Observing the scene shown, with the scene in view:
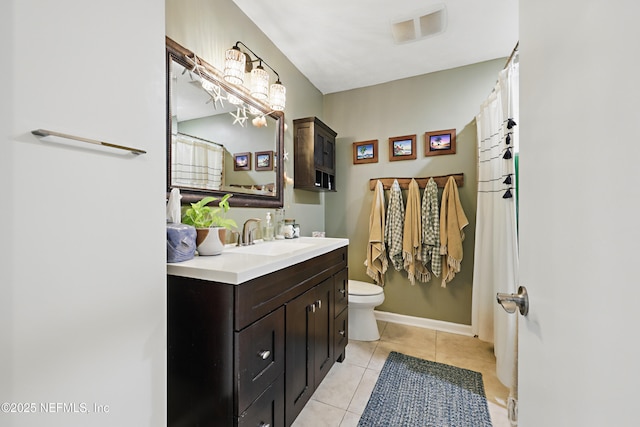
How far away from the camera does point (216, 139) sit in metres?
1.58

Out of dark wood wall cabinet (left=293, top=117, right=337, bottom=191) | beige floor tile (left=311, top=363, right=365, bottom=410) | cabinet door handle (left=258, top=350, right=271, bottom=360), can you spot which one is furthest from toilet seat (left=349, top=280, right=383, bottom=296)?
cabinet door handle (left=258, top=350, right=271, bottom=360)

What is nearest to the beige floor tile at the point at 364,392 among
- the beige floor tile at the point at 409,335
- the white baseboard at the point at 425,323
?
the beige floor tile at the point at 409,335

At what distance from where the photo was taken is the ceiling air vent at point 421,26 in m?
1.77

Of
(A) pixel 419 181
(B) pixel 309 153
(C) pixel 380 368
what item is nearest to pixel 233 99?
(B) pixel 309 153

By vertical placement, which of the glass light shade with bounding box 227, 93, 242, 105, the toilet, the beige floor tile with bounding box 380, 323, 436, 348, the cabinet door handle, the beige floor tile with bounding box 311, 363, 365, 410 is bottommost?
the beige floor tile with bounding box 380, 323, 436, 348

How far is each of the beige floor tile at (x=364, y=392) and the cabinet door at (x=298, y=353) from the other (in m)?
0.30

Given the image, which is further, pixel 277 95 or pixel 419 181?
pixel 419 181

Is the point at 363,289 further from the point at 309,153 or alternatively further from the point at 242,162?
the point at 242,162

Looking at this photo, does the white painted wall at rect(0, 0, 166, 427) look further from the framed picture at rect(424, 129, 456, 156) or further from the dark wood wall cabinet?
the framed picture at rect(424, 129, 456, 156)

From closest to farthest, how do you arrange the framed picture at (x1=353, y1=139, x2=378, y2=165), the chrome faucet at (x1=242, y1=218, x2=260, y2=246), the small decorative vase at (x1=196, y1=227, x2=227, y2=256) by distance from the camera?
the small decorative vase at (x1=196, y1=227, x2=227, y2=256) → the chrome faucet at (x1=242, y1=218, x2=260, y2=246) → the framed picture at (x1=353, y1=139, x2=378, y2=165)

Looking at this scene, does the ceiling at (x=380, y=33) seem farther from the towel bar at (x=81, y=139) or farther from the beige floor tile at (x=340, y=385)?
the beige floor tile at (x=340, y=385)

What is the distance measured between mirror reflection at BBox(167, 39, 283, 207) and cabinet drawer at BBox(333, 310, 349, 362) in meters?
1.01

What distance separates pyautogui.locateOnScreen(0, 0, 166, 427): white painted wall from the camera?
539 mm

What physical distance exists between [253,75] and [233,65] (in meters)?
0.21
